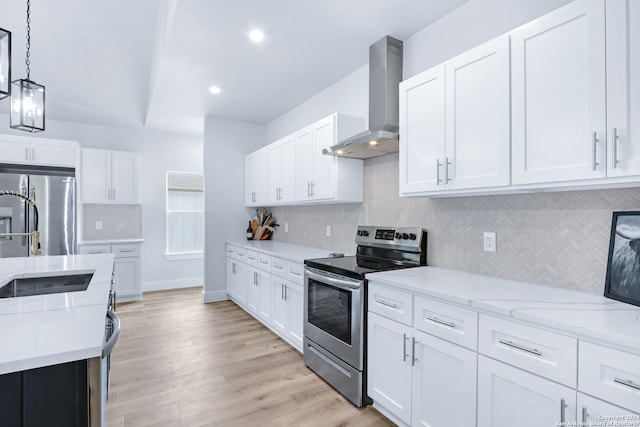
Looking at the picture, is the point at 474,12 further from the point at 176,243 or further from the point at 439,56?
the point at 176,243

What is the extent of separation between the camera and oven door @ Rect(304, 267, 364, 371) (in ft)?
7.18

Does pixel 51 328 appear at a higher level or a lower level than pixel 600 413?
higher

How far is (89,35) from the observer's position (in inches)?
141

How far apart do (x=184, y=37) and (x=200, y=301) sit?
11.7 ft

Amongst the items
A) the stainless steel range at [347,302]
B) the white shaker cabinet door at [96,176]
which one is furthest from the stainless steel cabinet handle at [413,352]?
the white shaker cabinet door at [96,176]

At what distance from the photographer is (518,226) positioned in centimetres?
197

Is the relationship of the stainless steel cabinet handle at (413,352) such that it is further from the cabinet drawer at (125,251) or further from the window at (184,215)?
the window at (184,215)

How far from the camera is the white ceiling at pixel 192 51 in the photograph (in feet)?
7.90

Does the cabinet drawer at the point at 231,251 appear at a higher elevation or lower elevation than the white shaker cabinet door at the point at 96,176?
lower

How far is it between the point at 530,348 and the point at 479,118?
1.19 m

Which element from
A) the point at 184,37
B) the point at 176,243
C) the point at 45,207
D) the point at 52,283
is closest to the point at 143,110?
the point at 45,207

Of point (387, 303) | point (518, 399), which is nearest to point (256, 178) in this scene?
point (387, 303)

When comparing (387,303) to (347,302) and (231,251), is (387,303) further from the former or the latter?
(231,251)

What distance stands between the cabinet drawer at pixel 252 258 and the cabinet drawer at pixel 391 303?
2.01 m
